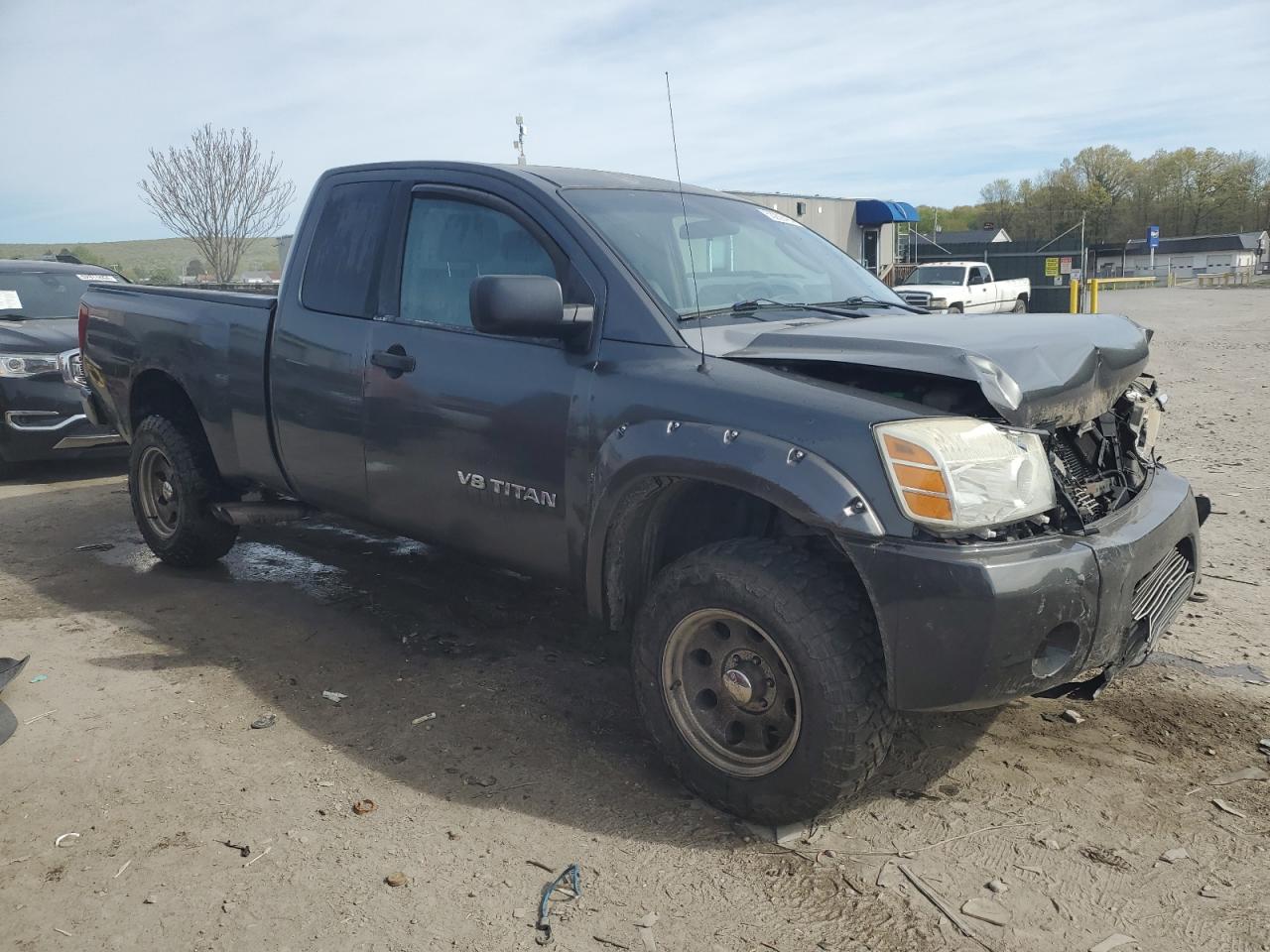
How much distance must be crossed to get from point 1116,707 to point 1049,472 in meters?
1.40

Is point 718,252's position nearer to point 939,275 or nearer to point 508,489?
point 508,489

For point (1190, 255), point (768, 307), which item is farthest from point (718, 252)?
point (1190, 255)

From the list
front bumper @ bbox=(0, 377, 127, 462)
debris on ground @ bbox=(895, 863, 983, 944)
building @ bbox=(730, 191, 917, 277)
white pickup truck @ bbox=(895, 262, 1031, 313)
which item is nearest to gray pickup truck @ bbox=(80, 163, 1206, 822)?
debris on ground @ bbox=(895, 863, 983, 944)

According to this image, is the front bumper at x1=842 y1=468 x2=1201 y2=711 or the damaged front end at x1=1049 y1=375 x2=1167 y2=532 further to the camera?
the damaged front end at x1=1049 y1=375 x2=1167 y2=532

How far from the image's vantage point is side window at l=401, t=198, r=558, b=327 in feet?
12.0

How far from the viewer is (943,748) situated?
11.1ft

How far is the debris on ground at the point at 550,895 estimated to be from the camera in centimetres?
249

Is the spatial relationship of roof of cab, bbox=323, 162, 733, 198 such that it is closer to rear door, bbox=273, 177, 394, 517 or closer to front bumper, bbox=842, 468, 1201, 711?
rear door, bbox=273, 177, 394, 517

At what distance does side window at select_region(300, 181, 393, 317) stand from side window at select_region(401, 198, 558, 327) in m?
0.20

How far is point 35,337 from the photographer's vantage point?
814cm

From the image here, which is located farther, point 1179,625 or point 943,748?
point 1179,625

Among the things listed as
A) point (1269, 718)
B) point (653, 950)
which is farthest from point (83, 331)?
point (1269, 718)

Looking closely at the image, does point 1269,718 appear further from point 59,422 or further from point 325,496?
point 59,422

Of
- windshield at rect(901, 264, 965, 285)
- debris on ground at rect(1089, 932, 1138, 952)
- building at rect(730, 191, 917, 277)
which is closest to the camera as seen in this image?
debris on ground at rect(1089, 932, 1138, 952)
